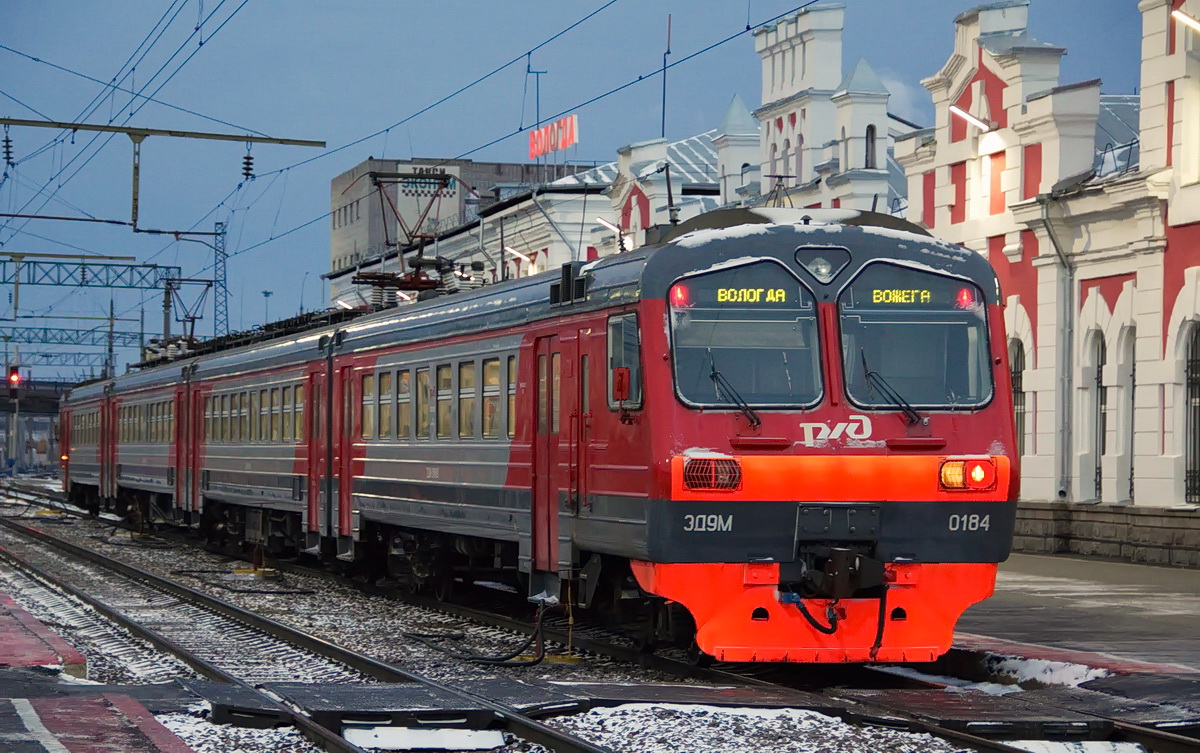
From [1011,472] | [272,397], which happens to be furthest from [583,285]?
[272,397]

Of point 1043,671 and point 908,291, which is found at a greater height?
point 908,291

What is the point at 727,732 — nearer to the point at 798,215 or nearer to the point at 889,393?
the point at 889,393

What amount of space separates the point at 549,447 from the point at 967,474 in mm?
3638

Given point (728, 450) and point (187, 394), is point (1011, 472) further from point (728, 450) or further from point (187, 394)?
point (187, 394)

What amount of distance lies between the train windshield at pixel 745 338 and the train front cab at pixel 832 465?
1 cm

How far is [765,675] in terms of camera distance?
46.8 ft

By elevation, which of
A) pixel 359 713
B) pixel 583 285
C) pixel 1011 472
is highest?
pixel 583 285

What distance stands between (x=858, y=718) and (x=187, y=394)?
77.7 feet

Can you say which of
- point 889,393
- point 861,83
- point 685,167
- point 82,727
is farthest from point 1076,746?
point 685,167

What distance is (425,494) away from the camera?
19391mm

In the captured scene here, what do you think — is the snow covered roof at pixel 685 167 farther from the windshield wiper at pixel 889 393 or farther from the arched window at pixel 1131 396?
the windshield wiper at pixel 889 393

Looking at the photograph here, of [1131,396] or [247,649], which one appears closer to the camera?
[247,649]

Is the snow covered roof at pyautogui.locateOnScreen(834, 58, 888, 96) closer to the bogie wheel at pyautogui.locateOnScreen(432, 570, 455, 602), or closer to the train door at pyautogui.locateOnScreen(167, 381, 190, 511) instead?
the train door at pyautogui.locateOnScreen(167, 381, 190, 511)

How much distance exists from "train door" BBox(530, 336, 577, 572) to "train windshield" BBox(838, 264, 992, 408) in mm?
2474
